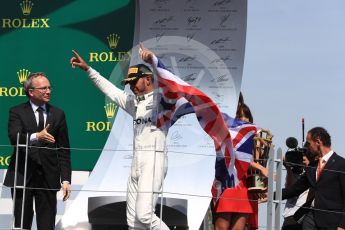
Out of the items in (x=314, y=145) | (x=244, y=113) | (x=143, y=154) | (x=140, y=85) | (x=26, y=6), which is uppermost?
(x=26, y=6)

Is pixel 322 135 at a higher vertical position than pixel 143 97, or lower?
lower

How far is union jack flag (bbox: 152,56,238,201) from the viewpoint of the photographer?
8438 millimetres

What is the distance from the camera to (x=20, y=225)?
8336 millimetres

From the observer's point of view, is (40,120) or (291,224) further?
(291,224)

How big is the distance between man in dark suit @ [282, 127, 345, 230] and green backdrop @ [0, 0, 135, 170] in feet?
7.98

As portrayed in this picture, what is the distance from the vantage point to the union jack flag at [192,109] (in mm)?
8438

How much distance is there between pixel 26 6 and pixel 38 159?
2458mm

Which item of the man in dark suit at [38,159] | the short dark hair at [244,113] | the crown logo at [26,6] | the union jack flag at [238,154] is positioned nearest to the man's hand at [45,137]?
the man in dark suit at [38,159]

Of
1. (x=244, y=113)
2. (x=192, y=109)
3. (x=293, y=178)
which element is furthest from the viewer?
(x=293, y=178)

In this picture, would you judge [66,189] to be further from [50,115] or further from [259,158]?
[259,158]

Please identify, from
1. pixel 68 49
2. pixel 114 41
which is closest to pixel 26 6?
pixel 68 49

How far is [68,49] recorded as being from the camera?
10.4 meters

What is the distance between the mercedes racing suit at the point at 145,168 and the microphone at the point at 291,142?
4.79ft

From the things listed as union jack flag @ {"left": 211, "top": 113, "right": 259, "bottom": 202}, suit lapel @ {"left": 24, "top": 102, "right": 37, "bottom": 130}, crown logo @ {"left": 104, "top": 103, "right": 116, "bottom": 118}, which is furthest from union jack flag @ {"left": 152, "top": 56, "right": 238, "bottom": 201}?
crown logo @ {"left": 104, "top": 103, "right": 116, "bottom": 118}
